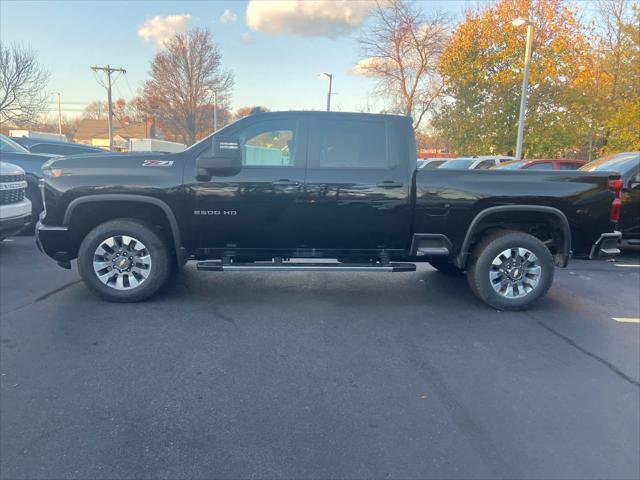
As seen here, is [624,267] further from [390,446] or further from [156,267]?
[156,267]

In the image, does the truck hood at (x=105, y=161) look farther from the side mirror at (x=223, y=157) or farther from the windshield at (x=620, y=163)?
the windshield at (x=620, y=163)

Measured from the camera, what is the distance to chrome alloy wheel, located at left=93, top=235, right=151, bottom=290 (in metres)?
4.67

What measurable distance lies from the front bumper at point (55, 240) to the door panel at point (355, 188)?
2547 millimetres

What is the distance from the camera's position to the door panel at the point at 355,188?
469 centimetres

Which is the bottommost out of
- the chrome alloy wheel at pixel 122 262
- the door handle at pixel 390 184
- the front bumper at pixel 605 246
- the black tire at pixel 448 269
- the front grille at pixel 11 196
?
the black tire at pixel 448 269

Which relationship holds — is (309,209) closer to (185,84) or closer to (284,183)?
(284,183)

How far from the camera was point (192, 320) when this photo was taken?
14.3ft

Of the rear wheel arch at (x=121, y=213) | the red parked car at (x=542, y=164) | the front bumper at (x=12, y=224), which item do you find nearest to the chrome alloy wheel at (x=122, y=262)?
the rear wheel arch at (x=121, y=213)

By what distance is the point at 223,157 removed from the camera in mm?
4465

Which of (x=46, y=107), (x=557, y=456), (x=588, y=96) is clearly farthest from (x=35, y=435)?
(x=46, y=107)

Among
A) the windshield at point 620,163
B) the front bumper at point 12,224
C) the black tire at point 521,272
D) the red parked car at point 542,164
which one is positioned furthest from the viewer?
the red parked car at point 542,164

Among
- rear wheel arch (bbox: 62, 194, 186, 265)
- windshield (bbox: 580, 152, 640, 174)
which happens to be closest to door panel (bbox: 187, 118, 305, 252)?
rear wheel arch (bbox: 62, 194, 186, 265)

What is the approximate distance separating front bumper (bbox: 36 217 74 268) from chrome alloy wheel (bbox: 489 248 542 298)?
457 centimetres

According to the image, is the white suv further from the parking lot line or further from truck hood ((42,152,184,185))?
the parking lot line
